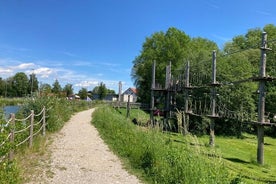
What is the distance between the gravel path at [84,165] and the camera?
7.82 m

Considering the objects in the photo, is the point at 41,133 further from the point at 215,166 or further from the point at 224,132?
the point at 224,132

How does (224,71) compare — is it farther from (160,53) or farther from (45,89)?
(160,53)

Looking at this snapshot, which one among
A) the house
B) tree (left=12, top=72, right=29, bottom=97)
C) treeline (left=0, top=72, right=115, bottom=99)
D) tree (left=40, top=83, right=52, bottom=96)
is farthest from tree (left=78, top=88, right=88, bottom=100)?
tree (left=40, top=83, right=52, bottom=96)

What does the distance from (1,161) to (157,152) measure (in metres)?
4.09

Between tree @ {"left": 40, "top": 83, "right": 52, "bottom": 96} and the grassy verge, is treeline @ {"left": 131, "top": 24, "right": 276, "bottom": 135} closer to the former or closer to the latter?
the grassy verge

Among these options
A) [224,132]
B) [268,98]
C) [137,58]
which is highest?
[137,58]

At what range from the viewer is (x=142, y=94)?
59.4 meters

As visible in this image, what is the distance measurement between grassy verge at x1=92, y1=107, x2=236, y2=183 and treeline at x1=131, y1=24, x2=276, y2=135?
775 cm

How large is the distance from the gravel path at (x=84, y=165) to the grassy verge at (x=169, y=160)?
52 cm

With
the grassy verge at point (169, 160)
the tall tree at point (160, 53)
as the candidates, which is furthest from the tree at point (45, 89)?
the tall tree at point (160, 53)

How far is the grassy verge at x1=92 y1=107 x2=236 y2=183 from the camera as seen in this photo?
671 centimetres

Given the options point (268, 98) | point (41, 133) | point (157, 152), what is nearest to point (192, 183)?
point (157, 152)

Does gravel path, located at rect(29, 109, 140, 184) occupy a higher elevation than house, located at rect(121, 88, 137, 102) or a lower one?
lower

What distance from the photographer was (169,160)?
8383 millimetres
